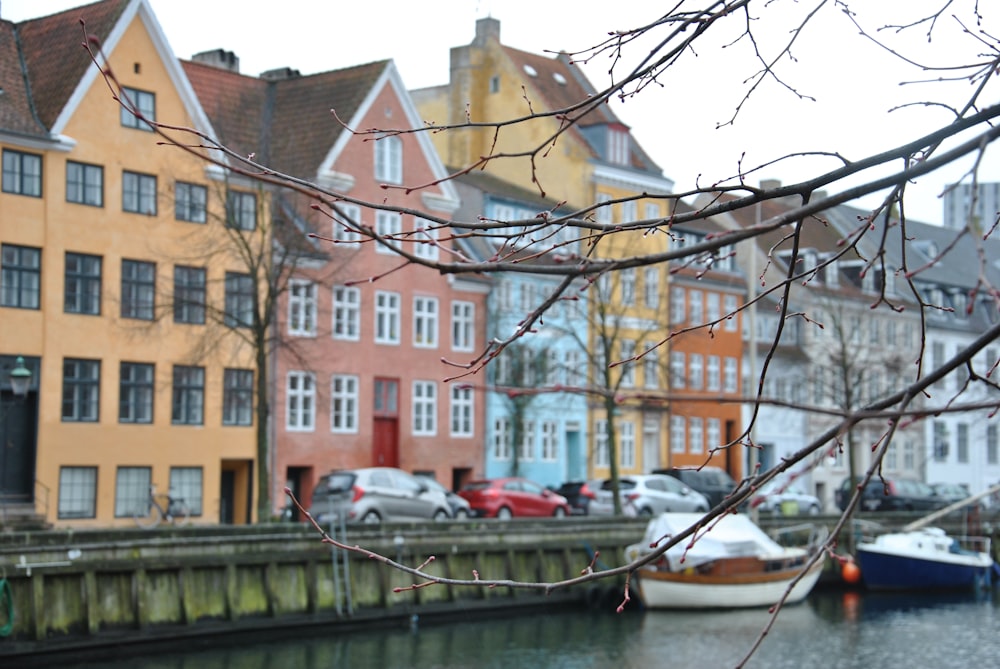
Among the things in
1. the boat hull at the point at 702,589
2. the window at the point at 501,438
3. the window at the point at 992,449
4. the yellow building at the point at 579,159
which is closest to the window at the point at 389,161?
the yellow building at the point at 579,159

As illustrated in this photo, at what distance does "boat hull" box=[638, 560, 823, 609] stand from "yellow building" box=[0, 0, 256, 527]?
11.4 meters

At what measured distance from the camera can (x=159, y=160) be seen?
40875 millimetres

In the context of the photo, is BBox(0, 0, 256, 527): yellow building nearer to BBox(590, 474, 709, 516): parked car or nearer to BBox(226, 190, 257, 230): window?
BBox(226, 190, 257, 230): window

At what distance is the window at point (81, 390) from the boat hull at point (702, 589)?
13662mm

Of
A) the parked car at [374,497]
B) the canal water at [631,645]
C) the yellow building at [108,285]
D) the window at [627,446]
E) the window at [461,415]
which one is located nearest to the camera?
the canal water at [631,645]

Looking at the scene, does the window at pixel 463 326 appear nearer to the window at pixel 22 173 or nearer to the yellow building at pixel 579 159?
the yellow building at pixel 579 159

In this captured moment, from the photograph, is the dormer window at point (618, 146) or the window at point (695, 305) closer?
the dormer window at point (618, 146)

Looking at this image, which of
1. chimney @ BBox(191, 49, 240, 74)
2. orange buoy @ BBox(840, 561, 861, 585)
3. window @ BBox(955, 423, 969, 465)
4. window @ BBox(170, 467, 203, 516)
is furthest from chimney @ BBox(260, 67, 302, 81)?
window @ BBox(955, 423, 969, 465)

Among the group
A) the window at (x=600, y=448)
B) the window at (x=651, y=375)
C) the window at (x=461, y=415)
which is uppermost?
the window at (x=651, y=375)

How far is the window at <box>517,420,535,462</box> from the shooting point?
5494 centimetres

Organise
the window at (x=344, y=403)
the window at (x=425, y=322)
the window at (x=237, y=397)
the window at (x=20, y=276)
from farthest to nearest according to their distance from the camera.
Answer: the window at (x=425, y=322) → the window at (x=344, y=403) → the window at (x=237, y=397) → the window at (x=20, y=276)

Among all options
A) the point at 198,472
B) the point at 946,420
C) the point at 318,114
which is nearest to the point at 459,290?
the point at 318,114

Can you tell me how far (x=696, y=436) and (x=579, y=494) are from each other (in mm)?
17036

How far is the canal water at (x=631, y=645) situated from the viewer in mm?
26344
